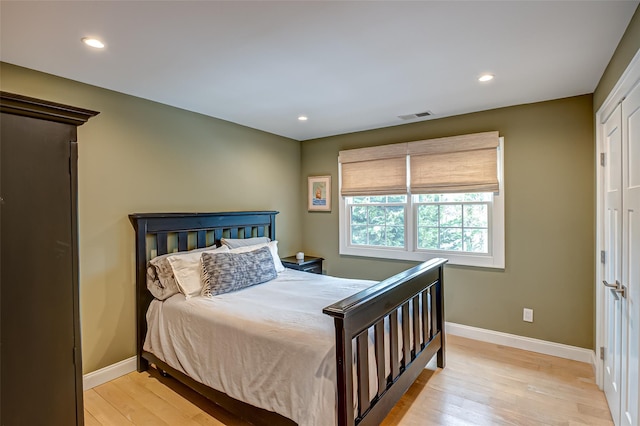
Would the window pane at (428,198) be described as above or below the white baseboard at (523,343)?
above

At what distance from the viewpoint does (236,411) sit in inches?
79.7

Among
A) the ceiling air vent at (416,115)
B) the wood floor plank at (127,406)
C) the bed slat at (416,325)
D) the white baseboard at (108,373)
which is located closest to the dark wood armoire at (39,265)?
the wood floor plank at (127,406)

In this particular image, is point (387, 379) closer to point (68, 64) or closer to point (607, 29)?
point (607, 29)

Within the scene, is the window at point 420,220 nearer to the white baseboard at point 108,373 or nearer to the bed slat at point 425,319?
the bed slat at point 425,319

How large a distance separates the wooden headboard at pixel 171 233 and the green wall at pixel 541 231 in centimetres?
241

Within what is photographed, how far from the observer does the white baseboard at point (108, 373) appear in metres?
2.55

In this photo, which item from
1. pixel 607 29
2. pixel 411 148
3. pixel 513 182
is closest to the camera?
pixel 607 29

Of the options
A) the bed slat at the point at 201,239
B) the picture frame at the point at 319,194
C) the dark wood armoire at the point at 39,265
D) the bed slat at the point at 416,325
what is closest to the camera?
the dark wood armoire at the point at 39,265

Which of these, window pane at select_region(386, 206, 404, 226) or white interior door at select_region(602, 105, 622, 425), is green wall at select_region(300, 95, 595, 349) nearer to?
white interior door at select_region(602, 105, 622, 425)

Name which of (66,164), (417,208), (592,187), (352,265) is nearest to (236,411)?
(66,164)

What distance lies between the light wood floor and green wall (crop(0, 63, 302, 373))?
47 cm

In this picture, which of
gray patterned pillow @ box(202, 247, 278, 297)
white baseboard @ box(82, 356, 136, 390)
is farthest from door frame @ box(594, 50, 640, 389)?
white baseboard @ box(82, 356, 136, 390)

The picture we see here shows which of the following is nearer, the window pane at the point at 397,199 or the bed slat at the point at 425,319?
the bed slat at the point at 425,319

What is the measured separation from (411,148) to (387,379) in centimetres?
253
